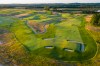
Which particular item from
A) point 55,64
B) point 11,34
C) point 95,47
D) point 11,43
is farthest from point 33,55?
point 11,34

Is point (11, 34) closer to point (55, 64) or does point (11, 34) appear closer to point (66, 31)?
point (66, 31)

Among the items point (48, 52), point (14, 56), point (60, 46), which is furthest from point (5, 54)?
point (60, 46)

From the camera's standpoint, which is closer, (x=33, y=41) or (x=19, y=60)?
(x=19, y=60)

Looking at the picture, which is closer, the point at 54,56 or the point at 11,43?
the point at 54,56

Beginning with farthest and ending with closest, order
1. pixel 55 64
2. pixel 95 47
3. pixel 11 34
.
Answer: pixel 11 34 < pixel 95 47 < pixel 55 64

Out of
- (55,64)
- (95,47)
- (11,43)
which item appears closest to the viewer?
(55,64)

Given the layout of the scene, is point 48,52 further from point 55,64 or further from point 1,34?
point 1,34

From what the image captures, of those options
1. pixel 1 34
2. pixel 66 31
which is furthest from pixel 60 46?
pixel 1 34

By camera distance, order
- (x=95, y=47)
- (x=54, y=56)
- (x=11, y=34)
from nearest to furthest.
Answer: (x=54, y=56)
(x=95, y=47)
(x=11, y=34)

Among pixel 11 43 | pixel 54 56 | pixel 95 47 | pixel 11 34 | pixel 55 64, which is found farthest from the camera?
pixel 11 34
